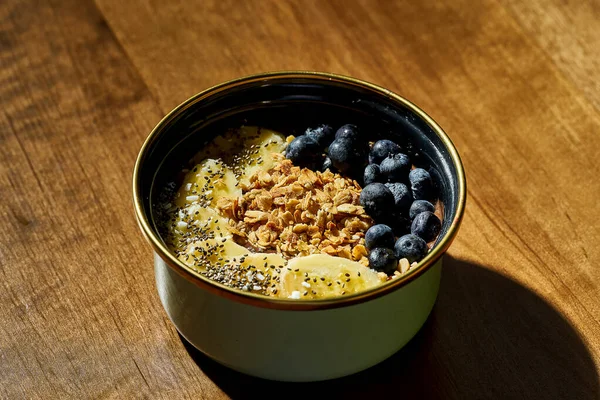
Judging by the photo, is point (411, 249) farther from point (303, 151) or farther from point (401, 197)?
point (303, 151)

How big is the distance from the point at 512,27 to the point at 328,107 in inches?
23.9

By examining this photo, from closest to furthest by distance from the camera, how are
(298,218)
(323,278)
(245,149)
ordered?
1. (323,278)
2. (298,218)
3. (245,149)

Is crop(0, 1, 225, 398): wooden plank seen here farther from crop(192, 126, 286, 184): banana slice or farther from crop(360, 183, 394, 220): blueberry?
crop(360, 183, 394, 220): blueberry

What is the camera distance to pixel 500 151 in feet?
4.68

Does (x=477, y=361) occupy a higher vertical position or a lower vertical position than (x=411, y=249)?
lower

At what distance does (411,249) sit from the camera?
1.09 metres

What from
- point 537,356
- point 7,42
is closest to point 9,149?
point 7,42

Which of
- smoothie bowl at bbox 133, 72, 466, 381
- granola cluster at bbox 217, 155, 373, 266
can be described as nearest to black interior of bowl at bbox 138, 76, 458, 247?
smoothie bowl at bbox 133, 72, 466, 381

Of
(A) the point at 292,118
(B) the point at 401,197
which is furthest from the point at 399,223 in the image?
(A) the point at 292,118

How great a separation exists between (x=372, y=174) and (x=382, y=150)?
44mm

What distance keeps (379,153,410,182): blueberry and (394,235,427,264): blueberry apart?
13cm

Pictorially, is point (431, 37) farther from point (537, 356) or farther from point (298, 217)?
point (537, 356)

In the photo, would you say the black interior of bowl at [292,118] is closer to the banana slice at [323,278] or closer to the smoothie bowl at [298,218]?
the smoothie bowl at [298,218]

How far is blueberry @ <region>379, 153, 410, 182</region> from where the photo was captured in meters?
1.19
